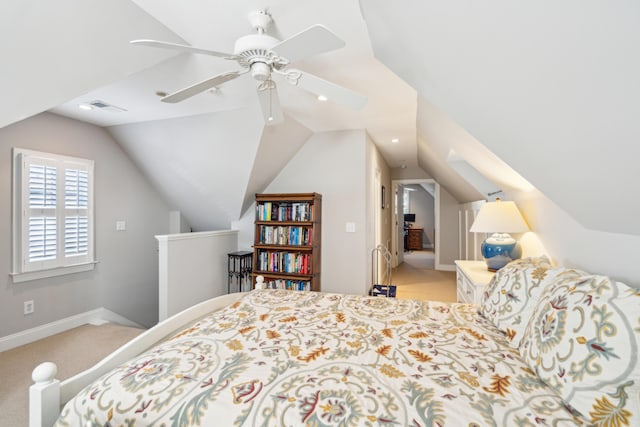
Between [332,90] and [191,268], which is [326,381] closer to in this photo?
[332,90]

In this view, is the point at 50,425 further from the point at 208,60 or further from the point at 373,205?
the point at 373,205

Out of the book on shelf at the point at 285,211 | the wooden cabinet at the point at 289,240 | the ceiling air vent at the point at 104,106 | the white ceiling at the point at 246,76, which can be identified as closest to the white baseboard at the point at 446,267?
the white ceiling at the point at 246,76

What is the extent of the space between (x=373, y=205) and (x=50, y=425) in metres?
3.88

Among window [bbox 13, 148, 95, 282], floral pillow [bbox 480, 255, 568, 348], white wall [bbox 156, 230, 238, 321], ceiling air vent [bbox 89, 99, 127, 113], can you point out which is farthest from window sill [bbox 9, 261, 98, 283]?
floral pillow [bbox 480, 255, 568, 348]

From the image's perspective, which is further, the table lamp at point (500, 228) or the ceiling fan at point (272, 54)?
the table lamp at point (500, 228)

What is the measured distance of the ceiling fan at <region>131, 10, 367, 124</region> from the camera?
1314 millimetres

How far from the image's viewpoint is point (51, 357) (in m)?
2.65

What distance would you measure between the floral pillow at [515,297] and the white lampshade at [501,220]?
0.78 m

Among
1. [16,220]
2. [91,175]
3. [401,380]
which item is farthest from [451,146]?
[16,220]

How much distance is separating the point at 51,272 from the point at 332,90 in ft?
11.5

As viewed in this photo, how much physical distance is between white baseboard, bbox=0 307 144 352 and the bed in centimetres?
258

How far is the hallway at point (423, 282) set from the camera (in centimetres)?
454

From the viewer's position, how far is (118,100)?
285 cm

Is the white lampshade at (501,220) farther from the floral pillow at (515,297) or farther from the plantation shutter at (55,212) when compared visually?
the plantation shutter at (55,212)
